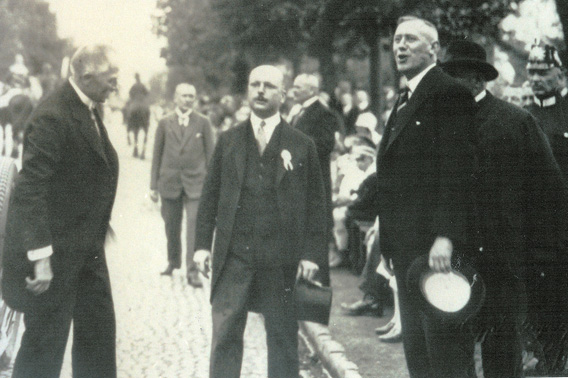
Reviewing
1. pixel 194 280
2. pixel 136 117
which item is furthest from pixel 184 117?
pixel 194 280

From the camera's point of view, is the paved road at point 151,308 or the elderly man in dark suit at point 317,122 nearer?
the paved road at point 151,308

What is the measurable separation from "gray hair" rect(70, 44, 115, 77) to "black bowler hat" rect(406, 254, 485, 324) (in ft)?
5.96

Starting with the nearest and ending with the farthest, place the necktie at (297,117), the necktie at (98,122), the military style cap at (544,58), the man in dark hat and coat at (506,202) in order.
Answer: the necktie at (98,122) < the man in dark hat and coat at (506,202) < the military style cap at (544,58) < the necktie at (297,117)

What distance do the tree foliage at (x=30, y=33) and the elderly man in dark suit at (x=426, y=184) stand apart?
8.55 feet

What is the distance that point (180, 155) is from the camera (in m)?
8.63

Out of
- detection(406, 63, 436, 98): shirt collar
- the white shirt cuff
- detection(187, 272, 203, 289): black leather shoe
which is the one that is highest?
detection(406, 63, 436, 98): shirt collar

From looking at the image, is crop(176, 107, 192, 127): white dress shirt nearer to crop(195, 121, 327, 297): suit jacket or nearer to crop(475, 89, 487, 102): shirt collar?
crop(195, 121, 327, 297): suit jacket

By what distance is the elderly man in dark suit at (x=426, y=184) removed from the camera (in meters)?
3.84

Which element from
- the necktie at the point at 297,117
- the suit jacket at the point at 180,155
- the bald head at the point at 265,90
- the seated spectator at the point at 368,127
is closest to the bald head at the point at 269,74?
the bald head at the point at 265,90

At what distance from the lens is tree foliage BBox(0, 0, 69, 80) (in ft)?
18.1

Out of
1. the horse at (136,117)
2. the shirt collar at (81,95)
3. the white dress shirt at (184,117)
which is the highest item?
the white dress shirt at (184,117)

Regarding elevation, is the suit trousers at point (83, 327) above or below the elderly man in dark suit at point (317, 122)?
below

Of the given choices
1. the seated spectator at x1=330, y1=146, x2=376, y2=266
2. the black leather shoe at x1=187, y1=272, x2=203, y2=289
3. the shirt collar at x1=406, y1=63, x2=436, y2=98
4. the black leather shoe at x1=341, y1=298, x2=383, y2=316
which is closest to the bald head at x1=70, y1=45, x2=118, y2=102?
the shirt collar at x1=406, y1=63, x2=436, y2=98

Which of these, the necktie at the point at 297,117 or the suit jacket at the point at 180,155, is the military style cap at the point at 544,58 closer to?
the necktie at the point at 297,117
